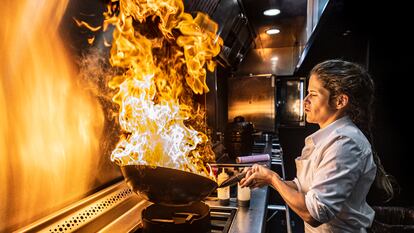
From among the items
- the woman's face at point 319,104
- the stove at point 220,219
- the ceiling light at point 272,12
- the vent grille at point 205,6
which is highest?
the ceiling light at point 272,12

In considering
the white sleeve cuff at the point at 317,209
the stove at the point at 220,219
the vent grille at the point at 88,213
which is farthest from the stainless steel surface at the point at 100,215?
the white sleeve cuff at the point at 317,209

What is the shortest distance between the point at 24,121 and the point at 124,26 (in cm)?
95

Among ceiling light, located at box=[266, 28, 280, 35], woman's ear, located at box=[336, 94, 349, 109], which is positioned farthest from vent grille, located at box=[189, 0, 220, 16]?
ceiling light, located at box=[266, 28, 280, 35]

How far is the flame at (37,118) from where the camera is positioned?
997mm

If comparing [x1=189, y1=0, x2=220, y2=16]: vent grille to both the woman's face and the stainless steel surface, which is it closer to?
the woman's face

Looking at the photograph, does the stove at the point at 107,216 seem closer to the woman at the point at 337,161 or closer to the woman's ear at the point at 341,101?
the woman at the point at 337,161

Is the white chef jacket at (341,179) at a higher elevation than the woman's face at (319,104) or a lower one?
lower

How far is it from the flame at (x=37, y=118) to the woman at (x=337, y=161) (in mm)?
992

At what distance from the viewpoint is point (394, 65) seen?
2596 mm

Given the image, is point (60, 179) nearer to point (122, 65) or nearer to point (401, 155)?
point (122, 65)

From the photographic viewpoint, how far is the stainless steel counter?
139cm

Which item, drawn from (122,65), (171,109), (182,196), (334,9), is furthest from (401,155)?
(122,65)

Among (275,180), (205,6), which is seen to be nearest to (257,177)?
(275,180)

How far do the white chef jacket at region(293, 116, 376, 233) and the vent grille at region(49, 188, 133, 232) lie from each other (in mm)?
1116
